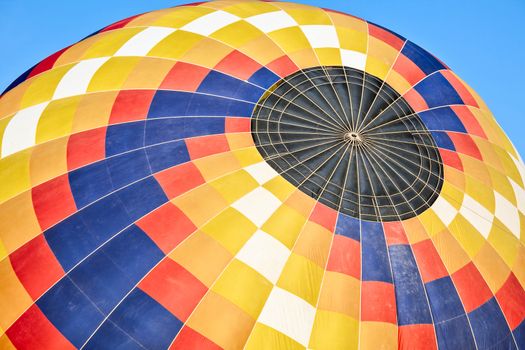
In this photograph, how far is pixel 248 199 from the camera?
21.5 ft

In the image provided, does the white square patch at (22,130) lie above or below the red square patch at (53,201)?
above

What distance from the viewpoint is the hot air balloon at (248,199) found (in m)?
5.90

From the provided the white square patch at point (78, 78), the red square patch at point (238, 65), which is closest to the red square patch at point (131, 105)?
the white square patch at point (78, 78)

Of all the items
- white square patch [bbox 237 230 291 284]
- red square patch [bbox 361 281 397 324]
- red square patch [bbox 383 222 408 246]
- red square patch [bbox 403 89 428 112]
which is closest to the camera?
white square patch [bbox 237 230 291 284]

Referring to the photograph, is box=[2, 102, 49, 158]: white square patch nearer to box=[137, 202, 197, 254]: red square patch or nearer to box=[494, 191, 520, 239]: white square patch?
box=[137, 202, 197, 254]: red square patch

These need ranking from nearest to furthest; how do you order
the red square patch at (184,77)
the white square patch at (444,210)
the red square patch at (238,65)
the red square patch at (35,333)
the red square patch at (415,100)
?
the red square patch at (35,333) → the white square patch at (444,210) → the red square patch at (184,77) → the red square patch at (238,65) → the red square patch at (415,100)

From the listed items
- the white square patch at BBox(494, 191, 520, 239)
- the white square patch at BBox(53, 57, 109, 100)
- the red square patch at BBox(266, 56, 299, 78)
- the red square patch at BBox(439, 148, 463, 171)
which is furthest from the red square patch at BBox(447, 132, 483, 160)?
the white square patch at BBox(53, 57, 109, 100)

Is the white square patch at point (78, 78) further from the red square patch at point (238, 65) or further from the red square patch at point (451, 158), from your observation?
the red square patch at point (451, 158)

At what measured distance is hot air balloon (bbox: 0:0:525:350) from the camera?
590 cm

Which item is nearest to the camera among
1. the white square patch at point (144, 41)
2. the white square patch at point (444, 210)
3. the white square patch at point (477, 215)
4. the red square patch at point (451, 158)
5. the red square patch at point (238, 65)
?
the white square patch at point (444, 210)

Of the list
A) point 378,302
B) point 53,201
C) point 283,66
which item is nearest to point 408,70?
point 283,66

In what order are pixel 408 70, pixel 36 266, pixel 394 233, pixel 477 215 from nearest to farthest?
pixel 36 266, pixel 394 233, pixel 477 215, pixel 408 70

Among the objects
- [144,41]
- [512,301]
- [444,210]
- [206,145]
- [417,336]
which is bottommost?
[417,336]

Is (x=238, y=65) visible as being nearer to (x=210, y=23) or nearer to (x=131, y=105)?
(x=210, y=23)
